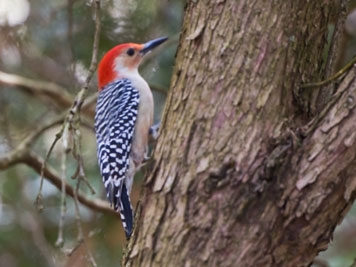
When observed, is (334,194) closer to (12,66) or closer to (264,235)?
(264,235)

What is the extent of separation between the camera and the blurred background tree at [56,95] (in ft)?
14.2

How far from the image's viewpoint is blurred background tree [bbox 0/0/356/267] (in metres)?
4.34

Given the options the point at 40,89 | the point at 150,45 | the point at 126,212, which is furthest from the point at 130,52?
the point at 126,212

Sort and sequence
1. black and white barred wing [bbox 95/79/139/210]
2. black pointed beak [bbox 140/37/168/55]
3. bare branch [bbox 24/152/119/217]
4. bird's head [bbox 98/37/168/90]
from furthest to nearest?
bird's head [bbox 98/37/168/90] → black pointed beak [bbox 140/37/168/55] → bare branch [bbox 24/152/119/217] → black and white barred wing [bbox 95/79/139/210]

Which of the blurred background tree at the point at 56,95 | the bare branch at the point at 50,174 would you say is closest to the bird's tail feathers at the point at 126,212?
the bare branch at the point at 50,174

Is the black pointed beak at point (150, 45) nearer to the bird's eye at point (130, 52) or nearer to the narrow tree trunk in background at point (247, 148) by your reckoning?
the bird's eye at point (130, 52)

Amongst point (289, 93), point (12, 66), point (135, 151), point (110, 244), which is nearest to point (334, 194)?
point (289, 93)

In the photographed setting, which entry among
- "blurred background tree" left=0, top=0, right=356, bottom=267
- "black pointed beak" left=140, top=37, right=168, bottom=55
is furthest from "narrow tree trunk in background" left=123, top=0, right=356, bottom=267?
"blurred background tree" left=0, top=0, right=356, bottom=267

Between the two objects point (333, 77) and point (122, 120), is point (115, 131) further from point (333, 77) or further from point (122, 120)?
point (333, 77)

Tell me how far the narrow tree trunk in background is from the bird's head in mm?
1704

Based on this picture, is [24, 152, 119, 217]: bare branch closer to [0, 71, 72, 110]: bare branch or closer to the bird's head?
[0, 71, 72, 110]: bare branch

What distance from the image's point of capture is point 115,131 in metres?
3.71

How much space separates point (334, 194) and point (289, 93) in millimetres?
473

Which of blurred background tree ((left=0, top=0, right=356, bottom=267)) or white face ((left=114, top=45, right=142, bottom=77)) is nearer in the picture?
white face ((left=114, top=45, right=142, bottom=77))
